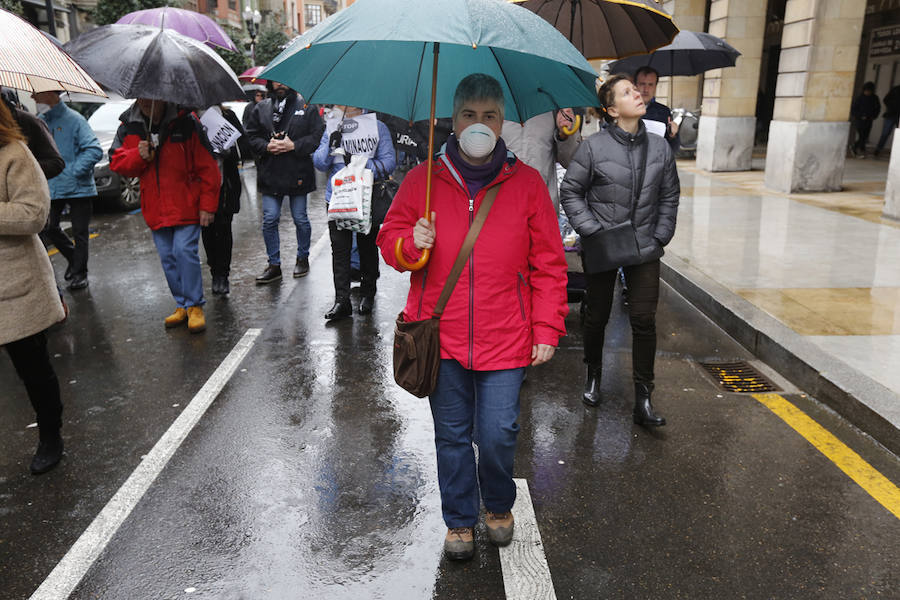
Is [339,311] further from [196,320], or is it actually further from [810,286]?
[810,286]

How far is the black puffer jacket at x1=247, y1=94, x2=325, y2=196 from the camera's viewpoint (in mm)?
7648

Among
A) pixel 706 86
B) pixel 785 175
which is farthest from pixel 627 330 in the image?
pixel 706 86

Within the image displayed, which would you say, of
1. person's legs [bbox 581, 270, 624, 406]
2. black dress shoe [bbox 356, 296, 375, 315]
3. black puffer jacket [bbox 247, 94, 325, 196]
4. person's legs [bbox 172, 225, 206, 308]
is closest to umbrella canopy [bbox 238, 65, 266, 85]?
black puffer jacket [bbox 247, 94, 325, 196]

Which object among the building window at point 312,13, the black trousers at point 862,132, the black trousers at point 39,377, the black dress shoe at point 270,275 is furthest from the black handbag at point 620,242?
the building window at point 312,13

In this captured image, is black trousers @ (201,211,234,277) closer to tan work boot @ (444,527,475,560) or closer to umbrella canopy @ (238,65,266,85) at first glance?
umbrella canopy @ (238,65,266,85)

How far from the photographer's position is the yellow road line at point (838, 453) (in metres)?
3.73

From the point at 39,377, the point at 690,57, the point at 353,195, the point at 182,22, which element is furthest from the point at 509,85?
the point at 182,22

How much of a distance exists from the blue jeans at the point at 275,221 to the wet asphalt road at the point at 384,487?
6.73 ft

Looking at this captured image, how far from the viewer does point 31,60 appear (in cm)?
350

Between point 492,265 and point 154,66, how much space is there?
3.38 meters

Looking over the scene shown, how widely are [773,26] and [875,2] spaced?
13.6 ft

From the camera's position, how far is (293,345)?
6.03m

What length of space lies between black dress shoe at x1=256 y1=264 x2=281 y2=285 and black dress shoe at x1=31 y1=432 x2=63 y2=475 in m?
3.84

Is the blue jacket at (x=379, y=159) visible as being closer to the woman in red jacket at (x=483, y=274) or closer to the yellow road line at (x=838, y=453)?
Result: the yellow road line at (x=838, y=453)
